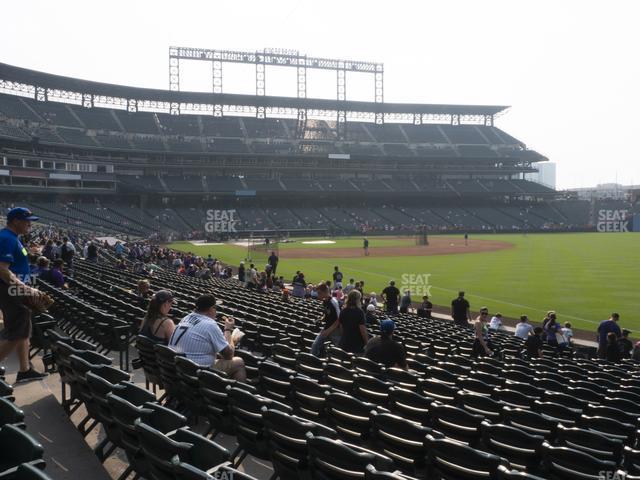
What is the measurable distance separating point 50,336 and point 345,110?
96.7 metres

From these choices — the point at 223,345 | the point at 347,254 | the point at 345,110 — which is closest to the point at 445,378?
the point at 223,345

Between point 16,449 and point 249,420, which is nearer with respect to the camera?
point 16,449

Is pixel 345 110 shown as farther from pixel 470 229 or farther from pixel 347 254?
pixel 347 254

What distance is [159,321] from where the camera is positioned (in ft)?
26.8

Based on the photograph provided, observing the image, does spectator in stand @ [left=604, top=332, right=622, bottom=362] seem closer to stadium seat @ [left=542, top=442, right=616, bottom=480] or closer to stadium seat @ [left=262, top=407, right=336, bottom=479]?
stadium seat @ [left=542, top=442, right=616, bottom=480]

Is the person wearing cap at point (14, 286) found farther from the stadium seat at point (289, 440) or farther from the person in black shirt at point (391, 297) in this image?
the person in black shirt at point (391, 297)

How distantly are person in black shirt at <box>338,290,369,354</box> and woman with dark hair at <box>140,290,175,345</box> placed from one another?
11.3 ft

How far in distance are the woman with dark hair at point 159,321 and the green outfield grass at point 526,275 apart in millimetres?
18914

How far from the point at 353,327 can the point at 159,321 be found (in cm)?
369

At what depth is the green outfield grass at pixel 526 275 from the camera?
26.7 metres

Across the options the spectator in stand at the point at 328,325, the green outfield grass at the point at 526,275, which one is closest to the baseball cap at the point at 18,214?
the spectator in stand at the point at 328,325

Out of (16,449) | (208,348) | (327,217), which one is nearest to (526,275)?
(208,348)

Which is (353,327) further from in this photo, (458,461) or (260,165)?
(260,165)

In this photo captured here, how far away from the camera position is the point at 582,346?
18.4 m
